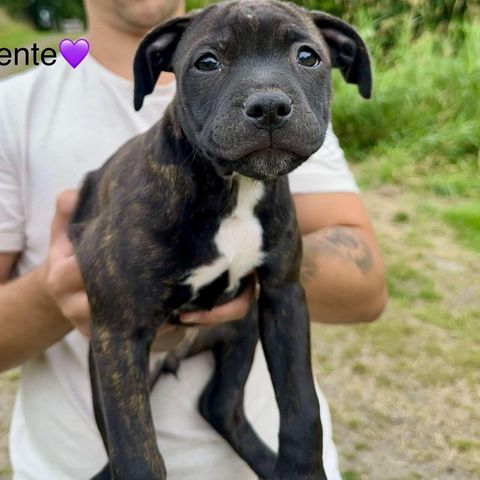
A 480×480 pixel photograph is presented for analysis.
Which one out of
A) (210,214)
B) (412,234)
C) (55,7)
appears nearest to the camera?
(210,214)

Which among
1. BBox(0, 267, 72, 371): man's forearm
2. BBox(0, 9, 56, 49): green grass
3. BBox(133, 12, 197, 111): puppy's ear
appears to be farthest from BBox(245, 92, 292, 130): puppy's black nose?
BBox(0, 9, 56, 49): green grass

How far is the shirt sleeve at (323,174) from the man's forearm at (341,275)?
5.1 inches

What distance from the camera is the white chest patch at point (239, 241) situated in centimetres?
186

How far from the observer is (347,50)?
198 cm

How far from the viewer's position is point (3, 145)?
90.5 inches

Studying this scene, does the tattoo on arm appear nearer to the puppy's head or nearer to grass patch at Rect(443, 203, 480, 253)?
the puppy's head

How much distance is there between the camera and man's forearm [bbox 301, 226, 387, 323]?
2.36 metres

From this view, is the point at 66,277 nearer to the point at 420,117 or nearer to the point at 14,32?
the point at 14,32

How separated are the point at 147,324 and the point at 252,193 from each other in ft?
1.24

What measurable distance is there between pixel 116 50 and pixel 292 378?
3.72 feet

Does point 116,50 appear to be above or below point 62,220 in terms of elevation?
Answer: above

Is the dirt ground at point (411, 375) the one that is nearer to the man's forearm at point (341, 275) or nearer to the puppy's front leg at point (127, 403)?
the man's forearm at point (341, 275)

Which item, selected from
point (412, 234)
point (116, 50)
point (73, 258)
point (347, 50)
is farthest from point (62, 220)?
point (412, 234)

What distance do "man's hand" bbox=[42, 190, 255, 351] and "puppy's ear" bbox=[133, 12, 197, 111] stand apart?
1.30 feet
